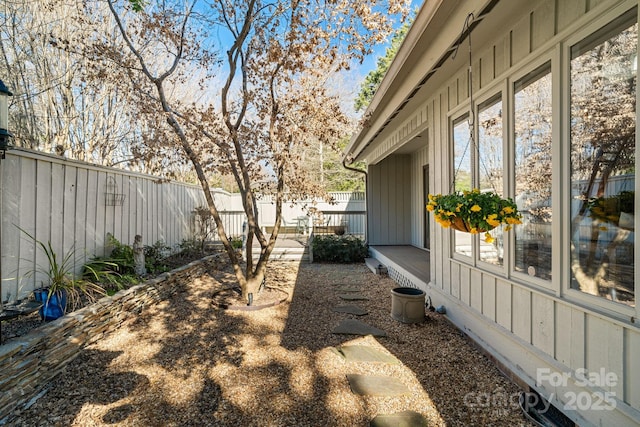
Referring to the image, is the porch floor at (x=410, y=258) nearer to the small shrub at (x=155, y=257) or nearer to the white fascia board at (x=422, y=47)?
the white fascia board at (x=422, y=47)

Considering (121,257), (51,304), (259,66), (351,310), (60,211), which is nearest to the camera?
(51,304)

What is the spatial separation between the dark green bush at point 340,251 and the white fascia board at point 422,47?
372 centimetres

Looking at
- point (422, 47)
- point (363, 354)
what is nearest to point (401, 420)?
point (363, 354)

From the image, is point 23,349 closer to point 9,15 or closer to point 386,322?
point 386,322

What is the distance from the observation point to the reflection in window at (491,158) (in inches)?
116

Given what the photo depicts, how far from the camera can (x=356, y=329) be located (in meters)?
3.70

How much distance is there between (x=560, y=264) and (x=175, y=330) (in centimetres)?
367

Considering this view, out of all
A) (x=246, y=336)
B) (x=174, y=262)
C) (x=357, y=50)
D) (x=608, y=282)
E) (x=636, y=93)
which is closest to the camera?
(x=636, y=93)

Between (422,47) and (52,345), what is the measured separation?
14.0ft

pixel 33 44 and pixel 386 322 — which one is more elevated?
pixel 33 44

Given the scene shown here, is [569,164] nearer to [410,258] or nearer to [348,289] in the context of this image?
[348,289]

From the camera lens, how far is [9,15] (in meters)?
6.09

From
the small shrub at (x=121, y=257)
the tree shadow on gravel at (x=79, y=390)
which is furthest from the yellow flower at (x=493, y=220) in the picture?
the small shrub at (x=121, y=257)

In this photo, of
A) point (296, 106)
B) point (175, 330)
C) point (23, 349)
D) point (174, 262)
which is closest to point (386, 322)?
point (175, 330)
